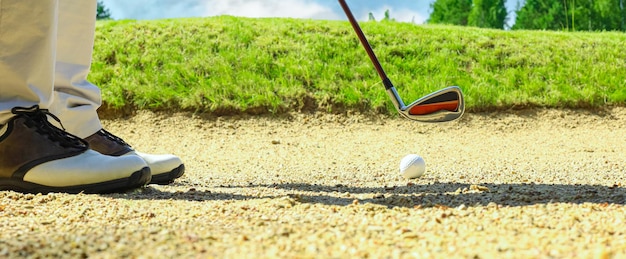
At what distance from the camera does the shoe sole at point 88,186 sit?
2287 millimetres

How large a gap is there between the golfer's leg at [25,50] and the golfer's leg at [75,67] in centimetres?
29

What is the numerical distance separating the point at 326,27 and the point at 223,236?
7.39 meters

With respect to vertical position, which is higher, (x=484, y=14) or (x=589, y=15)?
(x=484, y=14)

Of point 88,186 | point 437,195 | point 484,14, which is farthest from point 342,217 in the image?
point 484,14

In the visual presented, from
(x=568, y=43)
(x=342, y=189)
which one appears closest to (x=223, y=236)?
(x=342, y=189)

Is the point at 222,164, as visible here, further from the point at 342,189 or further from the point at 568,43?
the point at 568,43

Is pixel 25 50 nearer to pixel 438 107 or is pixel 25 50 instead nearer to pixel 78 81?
pixel 78 81

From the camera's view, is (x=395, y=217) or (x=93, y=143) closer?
(x=395, y=217)

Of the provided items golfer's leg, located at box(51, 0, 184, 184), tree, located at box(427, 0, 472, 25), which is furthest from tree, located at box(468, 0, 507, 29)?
golfer's leg, located at box(51, 0, 184, 184)

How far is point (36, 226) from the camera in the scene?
168cm

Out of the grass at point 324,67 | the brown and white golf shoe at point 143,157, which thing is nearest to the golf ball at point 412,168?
the brown and white golf shoe at point 143,157

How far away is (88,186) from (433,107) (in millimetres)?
1731

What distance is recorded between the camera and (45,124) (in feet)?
7.66

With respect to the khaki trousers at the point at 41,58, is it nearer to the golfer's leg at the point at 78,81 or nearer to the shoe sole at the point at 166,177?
the golfer's leg at the point at 78,81
